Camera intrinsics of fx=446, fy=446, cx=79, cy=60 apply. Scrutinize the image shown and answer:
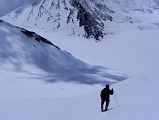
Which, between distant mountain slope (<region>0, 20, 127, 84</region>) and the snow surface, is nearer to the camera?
the snow surface

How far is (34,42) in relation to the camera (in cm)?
6969

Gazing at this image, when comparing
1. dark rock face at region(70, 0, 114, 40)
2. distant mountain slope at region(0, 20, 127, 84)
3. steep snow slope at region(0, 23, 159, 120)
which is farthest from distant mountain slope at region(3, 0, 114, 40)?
distant mountain slope at region(0, 20, 127, 84)

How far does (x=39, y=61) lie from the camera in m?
64.7

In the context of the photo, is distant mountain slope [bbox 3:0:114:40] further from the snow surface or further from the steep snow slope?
the steep snow slope

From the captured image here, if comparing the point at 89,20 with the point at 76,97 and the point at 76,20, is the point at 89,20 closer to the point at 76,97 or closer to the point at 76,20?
the point at 76,20

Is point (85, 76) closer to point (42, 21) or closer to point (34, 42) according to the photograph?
point (34, 42)

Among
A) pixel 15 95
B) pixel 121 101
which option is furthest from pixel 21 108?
pixel 15 95

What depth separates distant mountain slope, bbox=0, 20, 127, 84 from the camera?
190 feet

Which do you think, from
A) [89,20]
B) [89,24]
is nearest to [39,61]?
[89,24]

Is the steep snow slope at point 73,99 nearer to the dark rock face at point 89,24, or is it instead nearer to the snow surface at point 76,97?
the snow surface at point 76,97

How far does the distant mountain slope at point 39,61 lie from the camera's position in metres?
57.9

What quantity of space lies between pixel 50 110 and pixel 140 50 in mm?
102175

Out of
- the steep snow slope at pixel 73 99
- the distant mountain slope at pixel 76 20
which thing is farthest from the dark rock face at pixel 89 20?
the steep snow slope at pixel 73 99

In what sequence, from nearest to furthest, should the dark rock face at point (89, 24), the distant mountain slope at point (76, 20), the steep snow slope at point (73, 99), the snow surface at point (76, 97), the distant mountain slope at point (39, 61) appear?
the steep snow slope at point (73, 99), the snow surface at point (76, 97), the distant mountain slope at point (39, 61), the dark rock face at point (89, 24), the distant mountain slope at point (76, 20)
